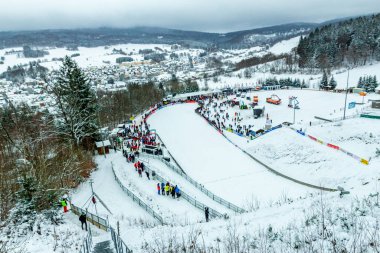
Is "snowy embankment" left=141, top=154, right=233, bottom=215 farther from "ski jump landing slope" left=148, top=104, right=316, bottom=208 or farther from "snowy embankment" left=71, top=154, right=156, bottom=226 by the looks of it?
"snowy embankment" left=71, top=154, right=156, bottom=226

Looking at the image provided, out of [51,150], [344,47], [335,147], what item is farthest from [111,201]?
[344,47]

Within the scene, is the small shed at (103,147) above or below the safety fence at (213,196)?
above

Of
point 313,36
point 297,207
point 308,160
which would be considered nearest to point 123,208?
point 297,207

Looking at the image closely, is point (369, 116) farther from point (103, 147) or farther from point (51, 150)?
point (51, 150)

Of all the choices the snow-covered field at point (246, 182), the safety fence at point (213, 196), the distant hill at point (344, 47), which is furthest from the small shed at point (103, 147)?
the distant hill at point (344, 47)

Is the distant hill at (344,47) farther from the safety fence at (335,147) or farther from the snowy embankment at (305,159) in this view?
the snowy embankment at (305,159)

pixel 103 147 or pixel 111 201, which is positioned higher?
pixel 103 147

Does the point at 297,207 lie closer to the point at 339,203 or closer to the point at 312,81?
the point at 339,203
